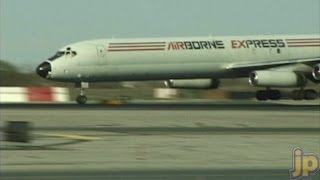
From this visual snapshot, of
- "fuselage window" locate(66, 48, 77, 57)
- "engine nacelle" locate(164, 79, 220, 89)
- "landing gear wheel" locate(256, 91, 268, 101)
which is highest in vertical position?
"engine nacelle" locate(164, 79, 220, 89)

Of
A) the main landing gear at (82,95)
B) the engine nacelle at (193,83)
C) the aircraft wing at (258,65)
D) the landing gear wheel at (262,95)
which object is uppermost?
the aircraft wing at (258,65)

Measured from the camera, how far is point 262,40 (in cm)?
4391

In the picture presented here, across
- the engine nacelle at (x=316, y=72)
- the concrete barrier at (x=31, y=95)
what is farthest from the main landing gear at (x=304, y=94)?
the concrete barrier at (x=31, y=95)

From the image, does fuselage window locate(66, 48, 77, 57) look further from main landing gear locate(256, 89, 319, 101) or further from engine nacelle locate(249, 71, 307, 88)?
main landing gear locate(256, 89, 319, 101)

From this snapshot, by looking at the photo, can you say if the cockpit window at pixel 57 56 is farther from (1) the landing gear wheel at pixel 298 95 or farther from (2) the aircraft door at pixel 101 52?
(1) the landing gear wheel at pixel 298 95

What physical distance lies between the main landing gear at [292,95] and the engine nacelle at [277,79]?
558 mm

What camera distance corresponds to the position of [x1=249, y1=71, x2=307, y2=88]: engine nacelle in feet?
133

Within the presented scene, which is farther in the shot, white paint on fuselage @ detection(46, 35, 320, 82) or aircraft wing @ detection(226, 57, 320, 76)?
aircraft wing @ detection(226, 57, 320, 76)

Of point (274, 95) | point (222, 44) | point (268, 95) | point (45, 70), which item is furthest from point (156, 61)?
point (274, 95)

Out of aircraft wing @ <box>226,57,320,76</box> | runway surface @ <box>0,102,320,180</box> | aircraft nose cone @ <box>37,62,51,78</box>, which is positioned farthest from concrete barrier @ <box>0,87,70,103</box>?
runway surface @ <box>0,102,320,180</box>

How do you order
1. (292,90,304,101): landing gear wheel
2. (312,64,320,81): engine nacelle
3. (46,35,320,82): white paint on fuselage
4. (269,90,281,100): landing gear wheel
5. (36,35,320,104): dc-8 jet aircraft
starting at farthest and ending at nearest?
(269,90,281,100): landing gear wheel
(292,90,304,101): landing gear wheel
(312,64,320,81): engine nacelle
(36,35,320,104): dc-8 jet aircraft
(46,35,320,82): white paint on fuselage

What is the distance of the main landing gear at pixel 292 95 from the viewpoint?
41438 mm

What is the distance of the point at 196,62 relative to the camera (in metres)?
41.8

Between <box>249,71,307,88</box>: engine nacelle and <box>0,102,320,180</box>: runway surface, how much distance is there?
1143 centimetres
